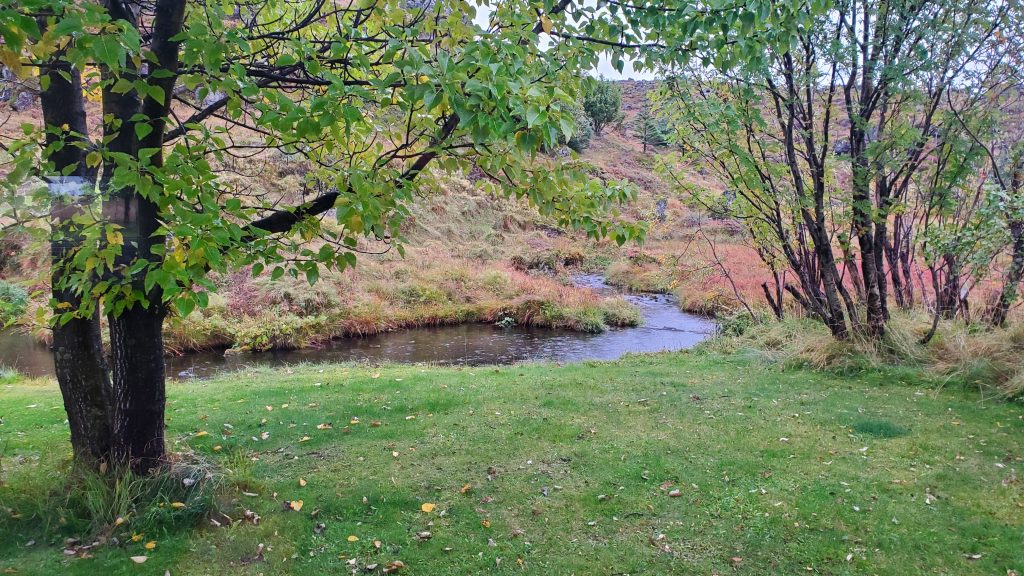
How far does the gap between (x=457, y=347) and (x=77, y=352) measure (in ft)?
34.8

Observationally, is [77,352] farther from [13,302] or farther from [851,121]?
[851,121]

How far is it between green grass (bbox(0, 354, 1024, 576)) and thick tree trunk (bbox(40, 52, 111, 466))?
366mm

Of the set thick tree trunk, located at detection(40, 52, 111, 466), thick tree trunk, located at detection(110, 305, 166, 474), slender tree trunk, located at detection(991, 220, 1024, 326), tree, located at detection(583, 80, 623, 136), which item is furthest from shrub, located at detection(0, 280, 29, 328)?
tree, located at detection(583, 80, 623, 136)

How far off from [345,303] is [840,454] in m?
14.2

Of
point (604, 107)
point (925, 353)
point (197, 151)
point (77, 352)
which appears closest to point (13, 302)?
point (77, 352)

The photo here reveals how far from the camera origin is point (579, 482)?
418cm

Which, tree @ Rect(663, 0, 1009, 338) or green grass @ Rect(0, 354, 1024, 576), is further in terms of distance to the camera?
Result: tree @ Rect(663, 0, 1009, 338)

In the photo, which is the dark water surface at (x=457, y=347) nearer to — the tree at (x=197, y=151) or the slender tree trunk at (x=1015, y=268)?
the slender tree trunk at (x=1015, y=268)

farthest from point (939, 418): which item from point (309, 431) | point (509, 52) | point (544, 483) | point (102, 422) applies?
point (102, 422)

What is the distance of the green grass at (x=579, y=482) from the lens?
3240mm

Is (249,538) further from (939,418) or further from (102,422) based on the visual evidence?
(939,418)

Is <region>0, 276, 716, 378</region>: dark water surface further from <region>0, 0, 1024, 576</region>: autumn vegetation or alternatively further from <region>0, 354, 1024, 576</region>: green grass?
<region>0, 354, 1024, 576</region>: green grass

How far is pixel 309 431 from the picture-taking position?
523cm

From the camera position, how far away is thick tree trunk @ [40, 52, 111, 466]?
344 centimetres
